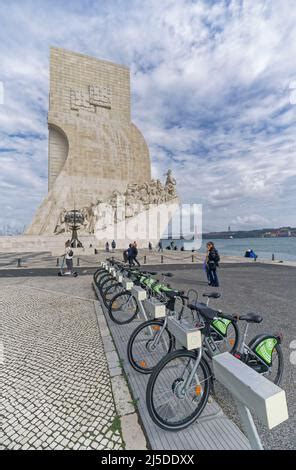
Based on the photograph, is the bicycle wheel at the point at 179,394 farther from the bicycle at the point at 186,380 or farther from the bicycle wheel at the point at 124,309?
the bicycle wheel at the point at 124,309

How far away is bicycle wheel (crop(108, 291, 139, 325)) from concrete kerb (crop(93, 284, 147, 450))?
3.14 ft

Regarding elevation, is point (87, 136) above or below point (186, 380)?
above

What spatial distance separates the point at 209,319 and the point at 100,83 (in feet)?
211

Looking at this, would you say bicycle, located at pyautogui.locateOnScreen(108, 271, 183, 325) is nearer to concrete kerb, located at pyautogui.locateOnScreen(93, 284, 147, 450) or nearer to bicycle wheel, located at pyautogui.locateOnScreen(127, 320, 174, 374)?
concrete kerb, located at pyautogui.locateOnScreen(93, 284, 147, 450)

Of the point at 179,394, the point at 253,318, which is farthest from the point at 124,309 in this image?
the point at 253,318

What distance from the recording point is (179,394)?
236cm

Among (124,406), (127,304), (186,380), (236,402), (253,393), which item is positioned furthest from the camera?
(127,304)

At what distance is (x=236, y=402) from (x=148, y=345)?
194 centimetres

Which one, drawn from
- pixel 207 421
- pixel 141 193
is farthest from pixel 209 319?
pixel 141 193

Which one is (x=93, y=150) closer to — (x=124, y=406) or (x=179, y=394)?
(x=124, y=406)

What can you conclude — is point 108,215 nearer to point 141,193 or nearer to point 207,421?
point 141,193

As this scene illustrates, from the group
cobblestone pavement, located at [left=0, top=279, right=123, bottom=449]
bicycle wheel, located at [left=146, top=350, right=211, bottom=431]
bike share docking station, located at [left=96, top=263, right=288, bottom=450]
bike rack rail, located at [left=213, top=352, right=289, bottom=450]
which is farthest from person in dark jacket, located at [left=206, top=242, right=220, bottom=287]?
bike rack rail, located at [left=213, top=352, right=289, bottom=450]

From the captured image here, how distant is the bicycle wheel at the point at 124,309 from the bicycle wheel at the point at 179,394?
261 centimetres

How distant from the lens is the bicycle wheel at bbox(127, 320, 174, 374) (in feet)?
10.6
